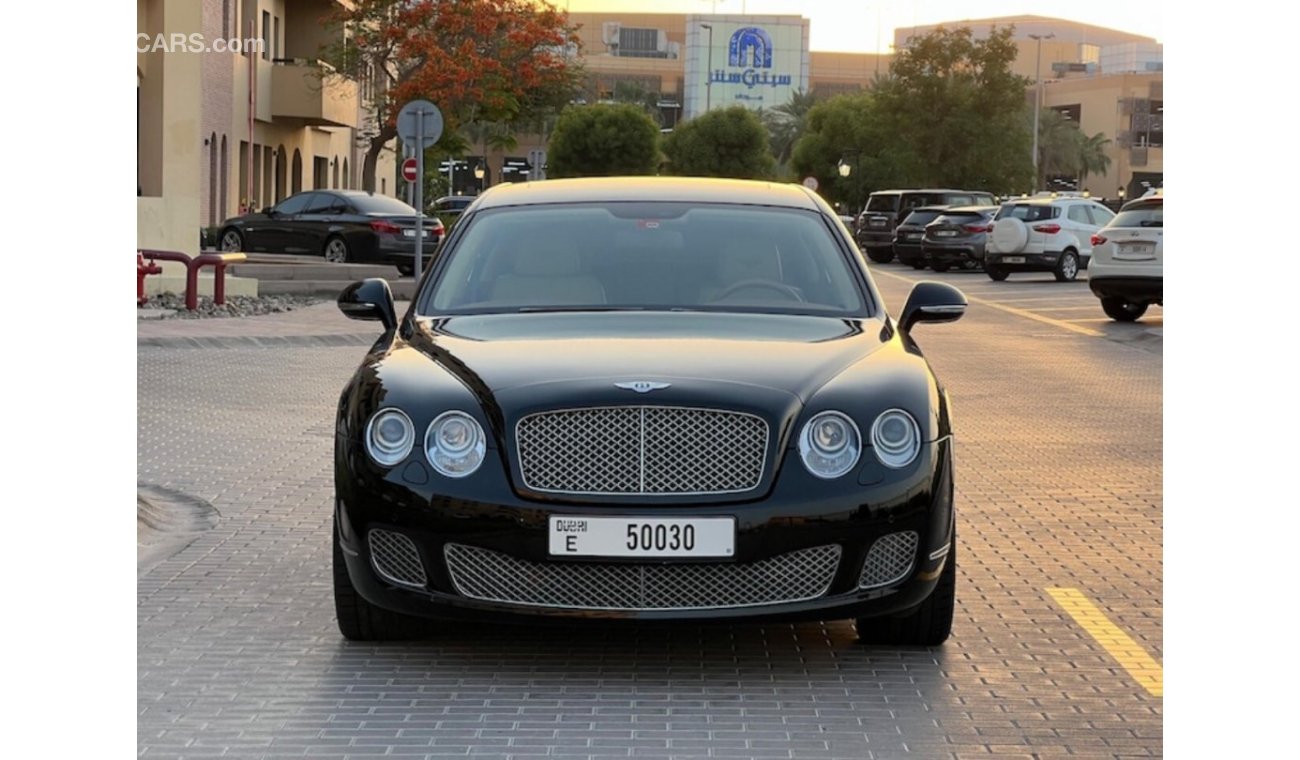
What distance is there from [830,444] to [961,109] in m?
70.7

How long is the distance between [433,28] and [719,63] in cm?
14153

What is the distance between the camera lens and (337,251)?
36.9 m

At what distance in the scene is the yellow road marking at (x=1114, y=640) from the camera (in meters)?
6.16

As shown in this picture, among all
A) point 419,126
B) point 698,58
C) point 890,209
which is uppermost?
point 698,58

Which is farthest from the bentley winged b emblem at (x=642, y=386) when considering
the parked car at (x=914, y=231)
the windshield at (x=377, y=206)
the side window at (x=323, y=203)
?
the parked car at (x=914, y=231)

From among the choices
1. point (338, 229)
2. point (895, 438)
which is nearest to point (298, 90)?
point (338, 229)

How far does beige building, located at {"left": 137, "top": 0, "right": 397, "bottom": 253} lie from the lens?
105 feet

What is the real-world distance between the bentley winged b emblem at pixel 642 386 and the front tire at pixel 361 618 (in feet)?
3.30

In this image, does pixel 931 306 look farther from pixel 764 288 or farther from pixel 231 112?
pixel 231 112

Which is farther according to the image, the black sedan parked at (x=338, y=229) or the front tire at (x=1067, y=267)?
the front tire at (x=1067, y=267)

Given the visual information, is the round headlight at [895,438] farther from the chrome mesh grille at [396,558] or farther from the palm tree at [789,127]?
the palm tree at [789,127]

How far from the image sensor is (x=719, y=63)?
189500 millimetres

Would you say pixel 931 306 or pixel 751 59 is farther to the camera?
pixel 751 59
